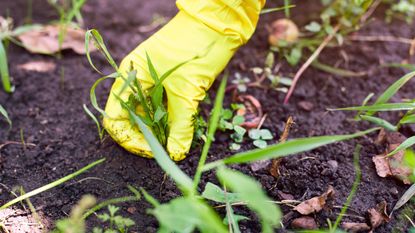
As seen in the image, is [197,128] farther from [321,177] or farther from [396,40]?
[396,40]

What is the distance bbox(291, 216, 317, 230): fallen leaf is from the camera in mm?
1112

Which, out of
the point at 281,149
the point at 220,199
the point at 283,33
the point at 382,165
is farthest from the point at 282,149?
the point at 283,33

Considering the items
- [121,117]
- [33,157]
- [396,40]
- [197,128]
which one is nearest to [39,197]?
[33,157]

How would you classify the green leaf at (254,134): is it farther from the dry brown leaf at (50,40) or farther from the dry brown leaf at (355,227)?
the dry brown leaf at (50,40)

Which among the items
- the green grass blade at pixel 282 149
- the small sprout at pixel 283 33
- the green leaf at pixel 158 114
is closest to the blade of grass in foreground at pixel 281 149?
the green grass blade at pixel 282 149

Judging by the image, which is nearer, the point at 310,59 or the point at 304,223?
the point at 304,223

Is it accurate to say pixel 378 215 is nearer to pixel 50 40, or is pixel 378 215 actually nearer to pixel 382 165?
pixel 382 165

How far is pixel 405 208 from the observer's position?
1.19m

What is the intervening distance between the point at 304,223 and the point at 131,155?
19.9 inches

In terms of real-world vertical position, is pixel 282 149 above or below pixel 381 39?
above

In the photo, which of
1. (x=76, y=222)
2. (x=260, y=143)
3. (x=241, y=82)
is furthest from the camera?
(x=241, y=82)

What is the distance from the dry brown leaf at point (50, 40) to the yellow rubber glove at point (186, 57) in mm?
571

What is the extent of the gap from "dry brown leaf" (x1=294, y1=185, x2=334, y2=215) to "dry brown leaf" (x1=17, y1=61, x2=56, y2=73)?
1013 millimetres

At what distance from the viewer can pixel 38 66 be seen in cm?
167
